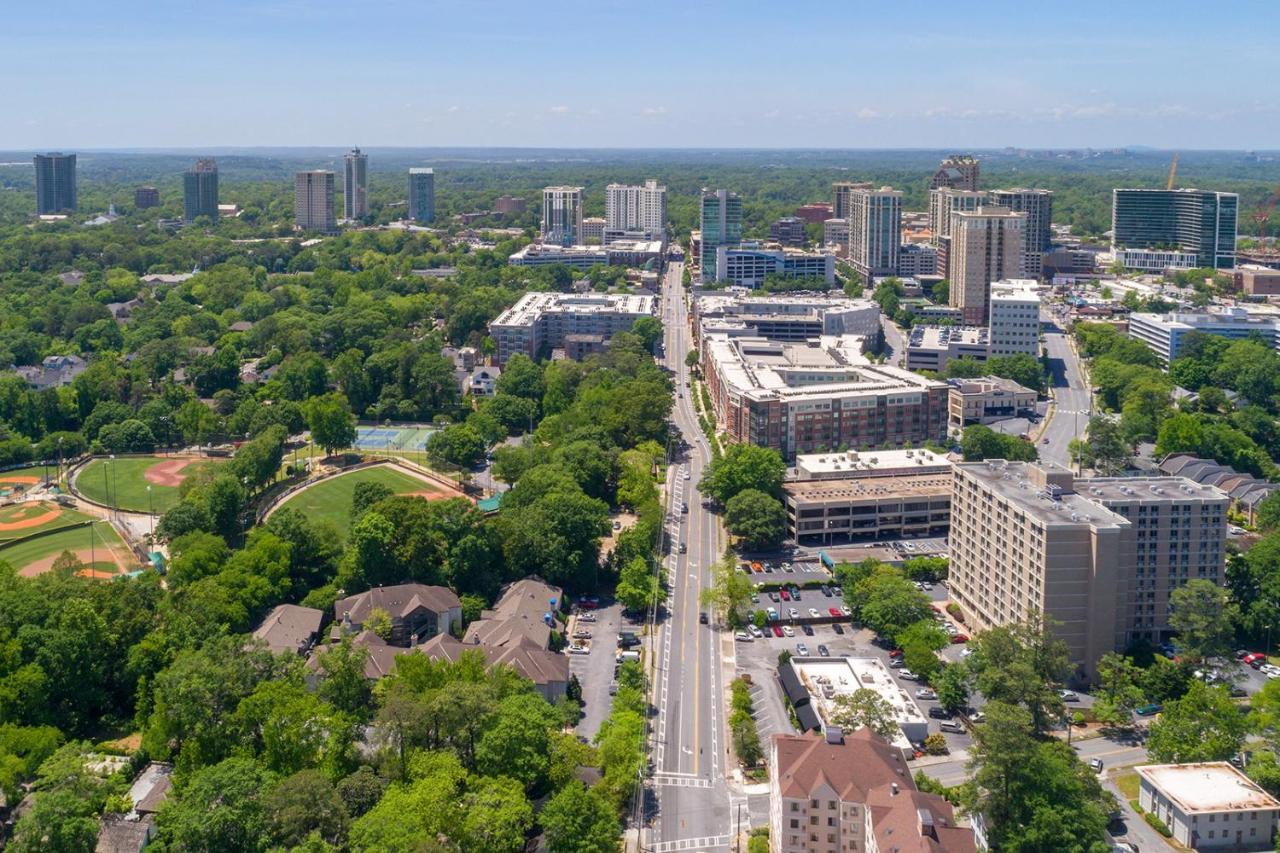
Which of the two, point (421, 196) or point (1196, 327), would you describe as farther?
point (421, 196)

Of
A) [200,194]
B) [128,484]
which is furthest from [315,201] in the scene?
[128,484]

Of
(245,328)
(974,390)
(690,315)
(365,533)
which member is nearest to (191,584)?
(365,533)

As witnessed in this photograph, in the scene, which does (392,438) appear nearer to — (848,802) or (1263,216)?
(848,802)

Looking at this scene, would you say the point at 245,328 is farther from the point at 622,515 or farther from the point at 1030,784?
the point at 1030,784

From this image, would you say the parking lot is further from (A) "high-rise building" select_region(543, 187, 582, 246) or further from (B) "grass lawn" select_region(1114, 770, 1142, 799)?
(A) "high-rise building" select_region(543, 187, 582, 246)

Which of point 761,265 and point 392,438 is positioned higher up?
point 761,265

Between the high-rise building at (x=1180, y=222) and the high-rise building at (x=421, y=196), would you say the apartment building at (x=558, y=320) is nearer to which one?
the high-rise building at (x=1180, y=222)
